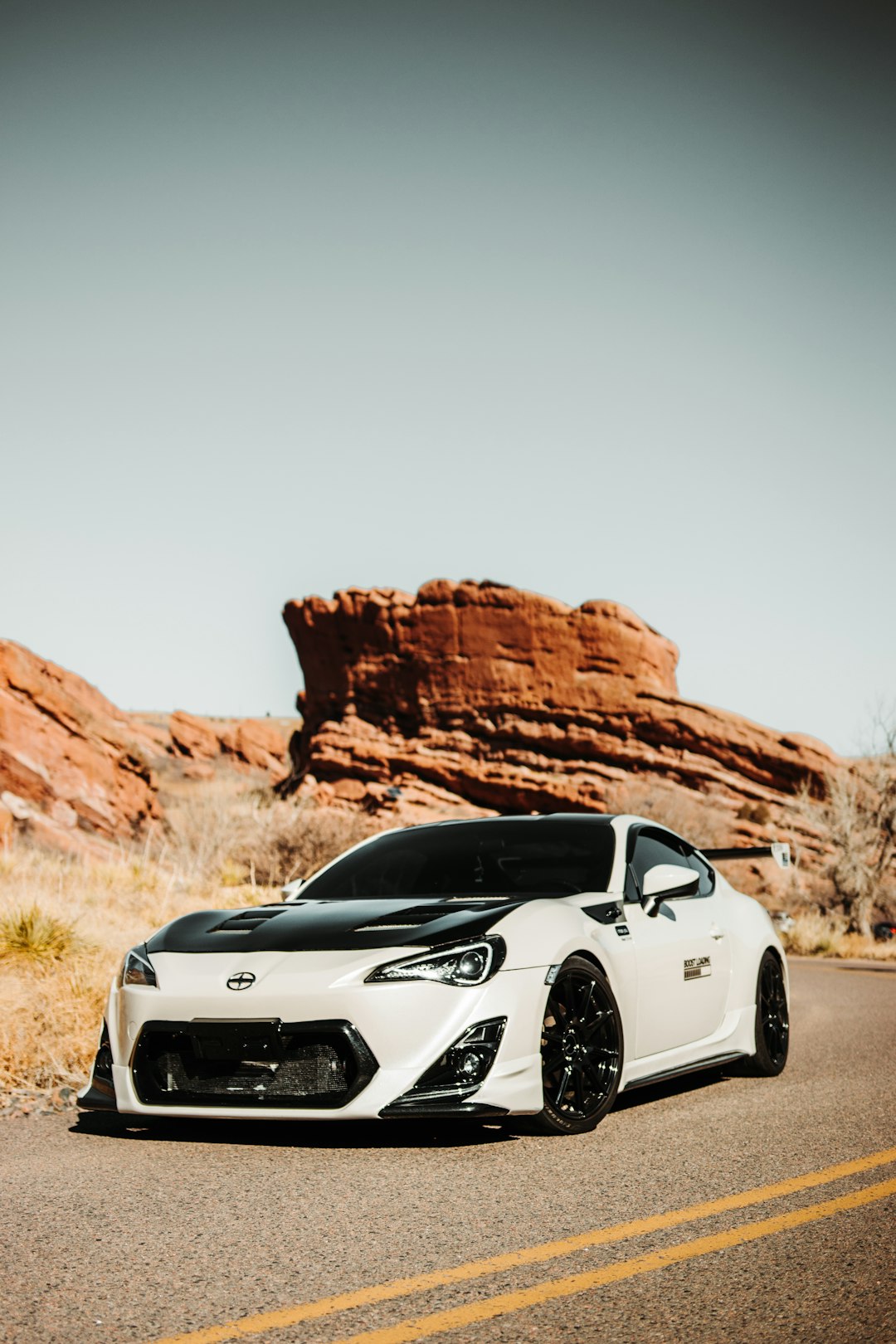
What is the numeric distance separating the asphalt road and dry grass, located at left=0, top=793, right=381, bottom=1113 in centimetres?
112

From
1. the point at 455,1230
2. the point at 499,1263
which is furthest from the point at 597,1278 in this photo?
the point at 455,1230

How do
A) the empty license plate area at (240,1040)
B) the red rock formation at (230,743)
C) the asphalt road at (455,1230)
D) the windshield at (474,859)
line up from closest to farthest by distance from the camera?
1. the asphalt road at (455,1230)
2. the empty license plate area at (240,1040)
3. the windshield at (474,859)
4. the red rock formation at (230,743)

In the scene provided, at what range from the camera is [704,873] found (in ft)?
26.8

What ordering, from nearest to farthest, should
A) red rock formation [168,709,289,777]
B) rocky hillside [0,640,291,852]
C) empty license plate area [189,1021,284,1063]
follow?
empty license plate area [189,1021,284,1063]
rocky hillside [0,640,291,852]
red rock formation [168,709,289,777]

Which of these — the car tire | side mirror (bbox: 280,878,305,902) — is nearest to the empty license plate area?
side mirror (bbox: 280,878,305,902)

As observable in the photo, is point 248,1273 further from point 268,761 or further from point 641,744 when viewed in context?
point 268,761

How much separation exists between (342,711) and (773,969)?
48759mm

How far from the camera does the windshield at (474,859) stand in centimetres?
737

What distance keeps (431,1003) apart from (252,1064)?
79 cm

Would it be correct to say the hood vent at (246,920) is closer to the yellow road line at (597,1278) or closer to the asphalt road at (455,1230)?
the asphalt road at (455,1230)

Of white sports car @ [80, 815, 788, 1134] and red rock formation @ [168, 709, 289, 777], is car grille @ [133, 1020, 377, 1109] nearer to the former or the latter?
white sports car @ [80, 815, 788, 1134]

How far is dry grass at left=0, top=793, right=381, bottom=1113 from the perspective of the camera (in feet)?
25.6

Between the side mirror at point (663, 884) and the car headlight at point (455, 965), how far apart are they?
Result: 1219mm

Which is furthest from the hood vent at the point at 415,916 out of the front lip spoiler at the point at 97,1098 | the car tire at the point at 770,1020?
the car tire at the point at 770,1020
